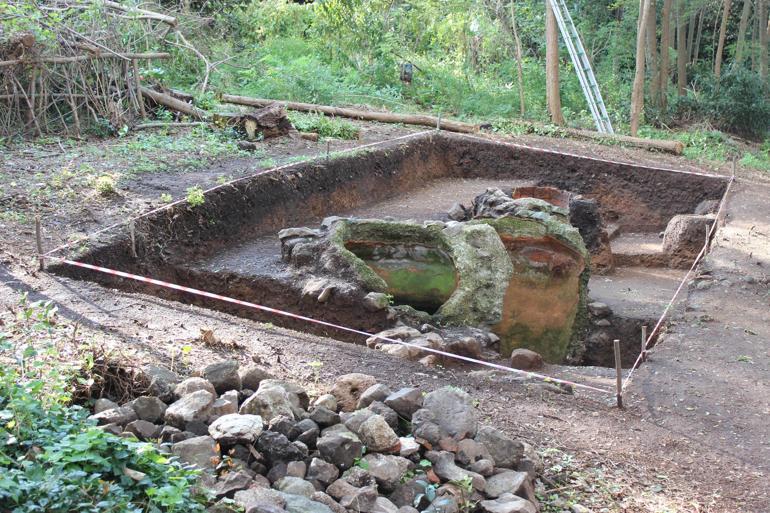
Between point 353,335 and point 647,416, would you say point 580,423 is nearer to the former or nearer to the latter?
point 647,416

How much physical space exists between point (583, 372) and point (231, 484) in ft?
14.6

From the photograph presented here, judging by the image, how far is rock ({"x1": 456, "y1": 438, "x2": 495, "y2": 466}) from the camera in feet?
14.7

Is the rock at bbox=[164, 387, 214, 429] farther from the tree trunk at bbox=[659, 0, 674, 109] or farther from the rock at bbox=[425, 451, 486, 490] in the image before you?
the tree trunk at bbox=[659, 0, 674, 109]

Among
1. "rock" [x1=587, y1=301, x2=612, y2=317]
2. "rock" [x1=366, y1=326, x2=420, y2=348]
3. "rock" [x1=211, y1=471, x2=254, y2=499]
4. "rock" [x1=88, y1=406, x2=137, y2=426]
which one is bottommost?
"rock" [x1=587, y1=301, x2=612, y2=317]

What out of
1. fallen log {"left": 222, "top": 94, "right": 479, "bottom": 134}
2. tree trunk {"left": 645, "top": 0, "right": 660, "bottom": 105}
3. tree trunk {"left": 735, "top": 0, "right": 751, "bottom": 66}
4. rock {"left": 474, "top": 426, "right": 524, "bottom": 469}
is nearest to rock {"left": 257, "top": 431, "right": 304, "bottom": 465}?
rock {"left": 474, "top": 426, "right": 524, "bottom": 469}

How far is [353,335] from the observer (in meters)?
8.23

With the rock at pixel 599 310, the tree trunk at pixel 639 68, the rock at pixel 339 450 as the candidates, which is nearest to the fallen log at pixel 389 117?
the tree trunk at pixel 639 68

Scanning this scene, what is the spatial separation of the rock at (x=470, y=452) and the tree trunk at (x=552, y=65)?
13028 mm

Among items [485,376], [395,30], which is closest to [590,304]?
[485,376]

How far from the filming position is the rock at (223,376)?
4.78 meters

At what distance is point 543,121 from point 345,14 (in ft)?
16.3

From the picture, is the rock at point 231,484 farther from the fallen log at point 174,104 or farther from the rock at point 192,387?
the fallen log at point 174,104

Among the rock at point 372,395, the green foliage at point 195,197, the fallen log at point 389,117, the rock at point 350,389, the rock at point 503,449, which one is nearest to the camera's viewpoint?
the rock at point 503,449

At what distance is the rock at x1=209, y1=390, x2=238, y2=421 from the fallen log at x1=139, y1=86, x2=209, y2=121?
903cm
